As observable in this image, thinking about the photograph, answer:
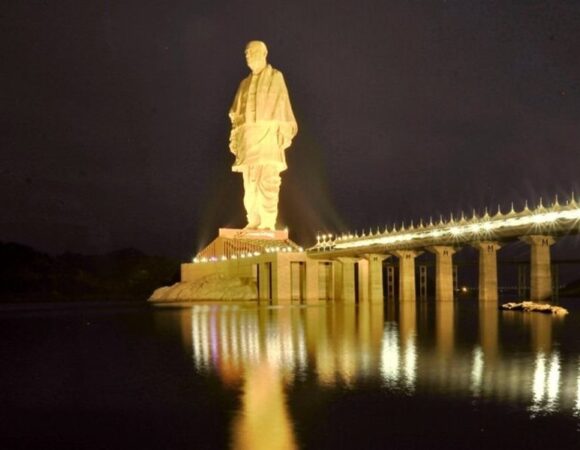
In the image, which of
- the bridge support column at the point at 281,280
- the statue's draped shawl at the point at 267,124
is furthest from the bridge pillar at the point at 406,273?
the statue's draped shawl at the point at 267,124

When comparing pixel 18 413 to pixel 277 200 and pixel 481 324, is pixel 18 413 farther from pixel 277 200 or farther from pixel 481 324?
pixel 277 200

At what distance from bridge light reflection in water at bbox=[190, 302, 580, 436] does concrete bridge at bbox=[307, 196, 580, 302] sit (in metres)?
17.9

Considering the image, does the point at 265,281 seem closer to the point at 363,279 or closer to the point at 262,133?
the point at 363,279

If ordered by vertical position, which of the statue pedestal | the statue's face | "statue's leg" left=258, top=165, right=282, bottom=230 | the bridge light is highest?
the statue's face

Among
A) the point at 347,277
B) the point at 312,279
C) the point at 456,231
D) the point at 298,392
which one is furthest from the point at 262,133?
the point at 298,392

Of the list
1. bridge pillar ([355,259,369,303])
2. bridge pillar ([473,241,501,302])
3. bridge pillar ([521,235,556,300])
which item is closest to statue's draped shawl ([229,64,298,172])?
bridge pillar ([355,259,369,303])

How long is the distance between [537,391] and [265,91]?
84.2 metres

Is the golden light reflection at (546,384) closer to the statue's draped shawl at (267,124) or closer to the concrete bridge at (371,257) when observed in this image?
the concrete bridge at (371,257)

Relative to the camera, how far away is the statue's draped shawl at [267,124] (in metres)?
94.4

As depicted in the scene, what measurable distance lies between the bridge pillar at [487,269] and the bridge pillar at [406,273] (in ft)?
29.2

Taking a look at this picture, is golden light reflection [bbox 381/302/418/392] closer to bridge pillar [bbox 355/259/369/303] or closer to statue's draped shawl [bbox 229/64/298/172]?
bridge pillar [bbox 355/259/369/303]

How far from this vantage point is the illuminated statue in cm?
9450

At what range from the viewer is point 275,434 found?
10.5 meters

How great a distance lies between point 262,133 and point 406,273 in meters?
39.0
